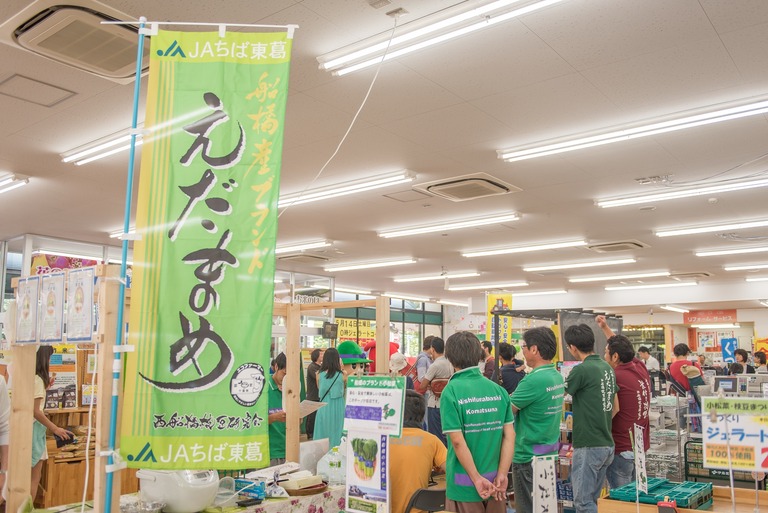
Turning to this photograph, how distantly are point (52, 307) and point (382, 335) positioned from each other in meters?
2.24

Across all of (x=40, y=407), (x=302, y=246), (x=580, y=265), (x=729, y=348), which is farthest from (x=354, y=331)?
(x=40, y=407)

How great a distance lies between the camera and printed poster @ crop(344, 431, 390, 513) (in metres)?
3.16

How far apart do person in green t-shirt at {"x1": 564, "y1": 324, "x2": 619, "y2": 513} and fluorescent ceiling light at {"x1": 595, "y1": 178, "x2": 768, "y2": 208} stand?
3913 millimetres

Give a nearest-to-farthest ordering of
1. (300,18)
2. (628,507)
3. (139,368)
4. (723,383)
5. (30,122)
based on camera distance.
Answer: (139,368)
(628,507)
(300,18)
(30,122)
(723,383)

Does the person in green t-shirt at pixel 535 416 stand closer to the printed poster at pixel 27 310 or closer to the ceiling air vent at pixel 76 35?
the printed poster at pixel 27 310

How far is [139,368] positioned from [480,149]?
4.88m

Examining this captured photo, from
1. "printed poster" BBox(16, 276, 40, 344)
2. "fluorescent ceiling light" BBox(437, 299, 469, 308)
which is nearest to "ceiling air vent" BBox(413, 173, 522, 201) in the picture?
"printed poster" BBox(16, 276, 40, 344)

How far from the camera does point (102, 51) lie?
4.29 m

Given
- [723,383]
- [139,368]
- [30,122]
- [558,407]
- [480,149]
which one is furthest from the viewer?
[723,383]

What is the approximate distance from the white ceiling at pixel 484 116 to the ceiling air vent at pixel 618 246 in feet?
1.48

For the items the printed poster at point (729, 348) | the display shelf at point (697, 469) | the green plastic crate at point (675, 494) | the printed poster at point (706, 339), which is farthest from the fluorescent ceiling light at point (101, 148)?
the printed poster at point (706, 339)

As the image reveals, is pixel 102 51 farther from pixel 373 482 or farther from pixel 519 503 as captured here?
pixel 519 503

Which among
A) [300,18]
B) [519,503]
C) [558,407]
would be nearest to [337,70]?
[300,18]

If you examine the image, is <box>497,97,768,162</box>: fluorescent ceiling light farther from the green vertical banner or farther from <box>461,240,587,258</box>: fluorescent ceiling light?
<box>461,240,587,258</box>: fluorescent ceiling light
